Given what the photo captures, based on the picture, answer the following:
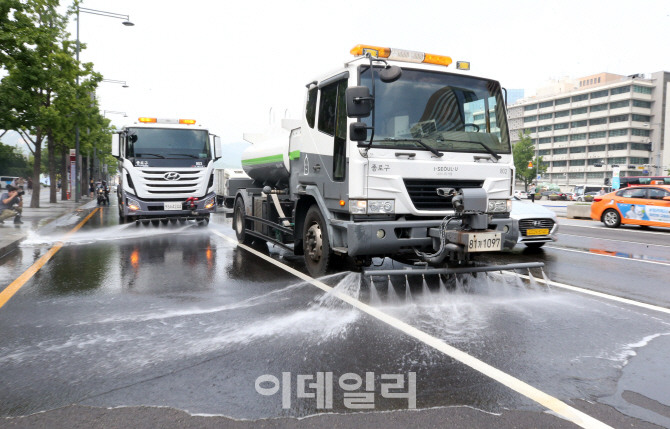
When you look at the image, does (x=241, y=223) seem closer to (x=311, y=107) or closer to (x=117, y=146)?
(x=311, y=107)

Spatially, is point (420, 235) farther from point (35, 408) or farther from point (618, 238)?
point (618, 238)

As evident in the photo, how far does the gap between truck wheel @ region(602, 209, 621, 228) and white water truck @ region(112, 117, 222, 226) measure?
1349 centimetres

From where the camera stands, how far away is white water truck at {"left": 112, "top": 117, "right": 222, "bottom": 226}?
1459 cm

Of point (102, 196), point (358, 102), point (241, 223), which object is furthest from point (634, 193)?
point (102, 196)

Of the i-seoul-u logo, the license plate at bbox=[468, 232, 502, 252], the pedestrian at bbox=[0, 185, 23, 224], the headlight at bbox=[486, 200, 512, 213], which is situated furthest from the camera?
the pedestrian at bbox=[0, 185, 23, 224]

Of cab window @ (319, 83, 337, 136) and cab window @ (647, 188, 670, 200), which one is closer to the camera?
cab window @ (319, 83, 337, 136)

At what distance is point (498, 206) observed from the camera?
266 inches

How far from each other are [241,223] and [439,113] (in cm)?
608

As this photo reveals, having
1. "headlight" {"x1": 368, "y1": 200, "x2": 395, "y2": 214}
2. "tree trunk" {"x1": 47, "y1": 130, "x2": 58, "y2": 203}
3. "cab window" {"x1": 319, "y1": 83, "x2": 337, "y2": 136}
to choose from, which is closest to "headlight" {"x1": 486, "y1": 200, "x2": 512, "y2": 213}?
"headlight" {"x1": 368, "y1": 200, "x2": 395, "y2": 214}

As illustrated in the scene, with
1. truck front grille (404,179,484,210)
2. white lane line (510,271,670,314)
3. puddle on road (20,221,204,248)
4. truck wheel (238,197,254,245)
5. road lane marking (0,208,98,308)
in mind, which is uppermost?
truck front grille (404,179,484,210)

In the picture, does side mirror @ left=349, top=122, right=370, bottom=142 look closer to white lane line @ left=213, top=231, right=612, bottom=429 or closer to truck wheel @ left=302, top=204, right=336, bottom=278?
truck wheel @ left=302, top=204, right=336, bottom=278

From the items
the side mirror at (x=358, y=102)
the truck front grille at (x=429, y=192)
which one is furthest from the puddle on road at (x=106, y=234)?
the truck front grille at (x=429, y=192)

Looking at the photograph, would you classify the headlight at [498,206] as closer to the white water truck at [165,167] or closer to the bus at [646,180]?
the white water truck at [165,167]

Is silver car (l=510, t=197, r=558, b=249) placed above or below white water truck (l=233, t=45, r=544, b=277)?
below
